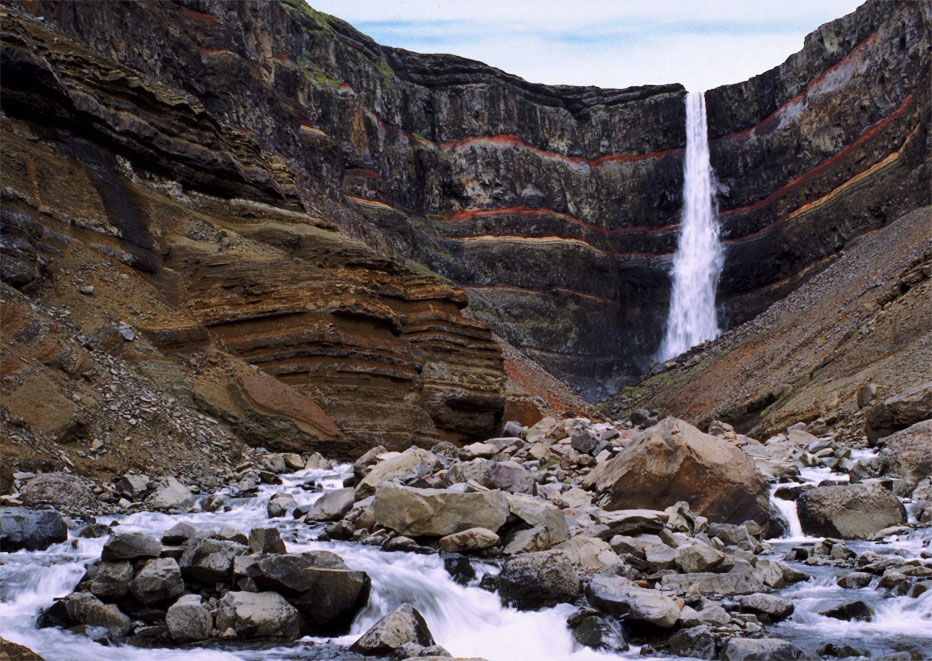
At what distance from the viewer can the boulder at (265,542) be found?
7.78 metres

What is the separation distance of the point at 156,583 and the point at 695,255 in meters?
60.3

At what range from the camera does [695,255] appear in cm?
6275

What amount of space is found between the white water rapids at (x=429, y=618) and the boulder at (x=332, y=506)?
1563 mm

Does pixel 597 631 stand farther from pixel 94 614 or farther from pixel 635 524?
pixel 94 614

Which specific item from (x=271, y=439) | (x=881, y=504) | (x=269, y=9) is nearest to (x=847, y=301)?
(x=881, y=504)

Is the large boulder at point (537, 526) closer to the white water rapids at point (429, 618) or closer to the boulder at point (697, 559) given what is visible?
the white water rapids at point (429, 618)

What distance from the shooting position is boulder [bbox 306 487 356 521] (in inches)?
427

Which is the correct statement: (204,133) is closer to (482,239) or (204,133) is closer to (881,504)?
(881,504)

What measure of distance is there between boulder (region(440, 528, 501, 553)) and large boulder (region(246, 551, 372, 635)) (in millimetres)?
2109

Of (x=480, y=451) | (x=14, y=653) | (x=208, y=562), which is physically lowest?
(x=14, y=653)

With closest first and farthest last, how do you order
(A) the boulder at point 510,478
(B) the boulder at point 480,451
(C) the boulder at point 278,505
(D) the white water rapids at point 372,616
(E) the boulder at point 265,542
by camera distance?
(D) the white water rapids at point 372,616, (E) the boulder at point 265,542, (C) the boulder at point 278,505, (A) the boulder at point 510,478, (B) the boulder at point 480,451

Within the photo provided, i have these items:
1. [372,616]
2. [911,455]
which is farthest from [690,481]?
[372,616]

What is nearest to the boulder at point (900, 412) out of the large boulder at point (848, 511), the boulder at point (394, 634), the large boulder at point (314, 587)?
the large boulder at point (848, 511)

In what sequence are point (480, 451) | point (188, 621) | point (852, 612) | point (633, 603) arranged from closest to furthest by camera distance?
1. point (188, 621)
2. point (633, 603)
3. point (852, 612)
4. point (480, 451)
